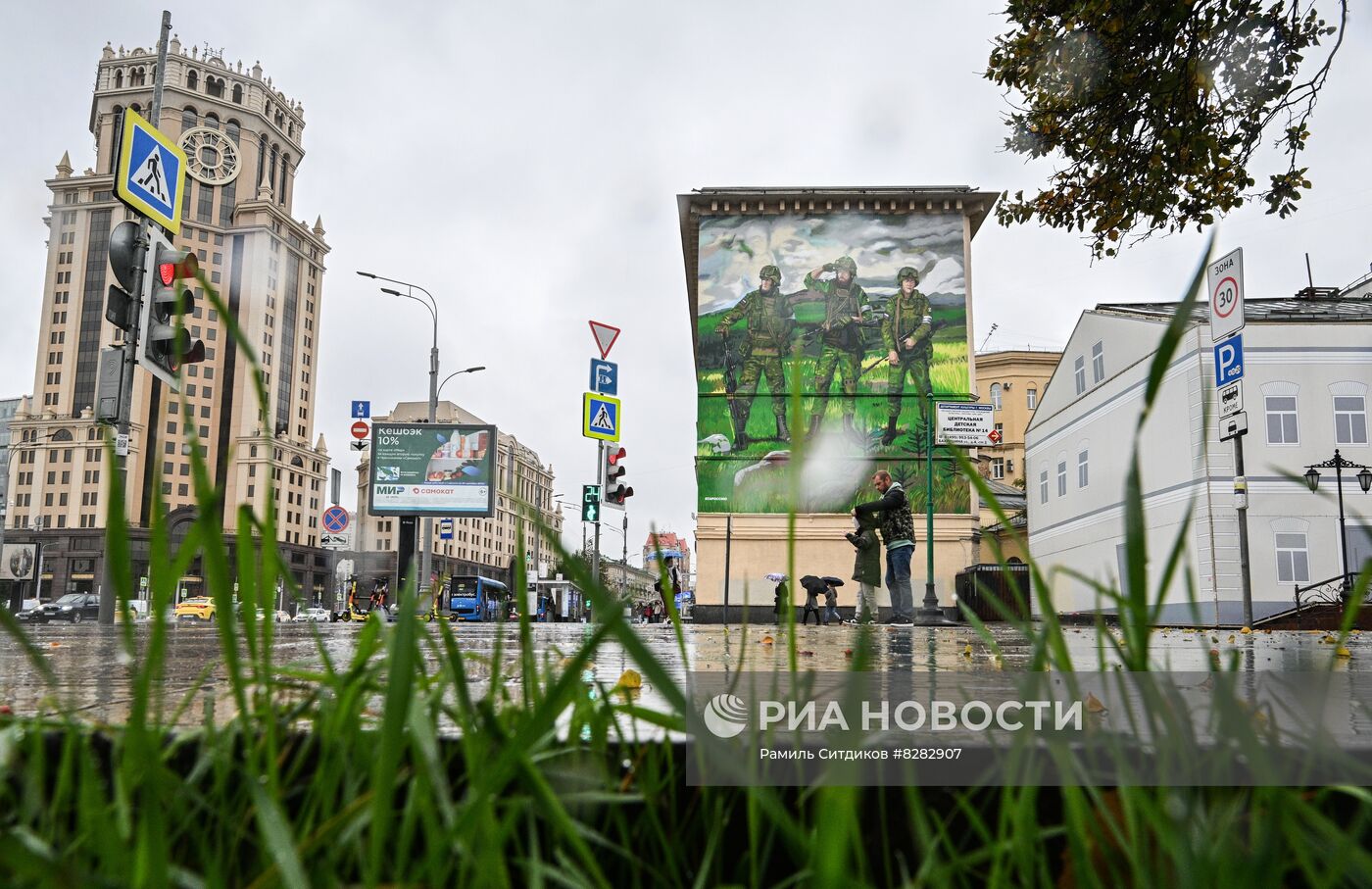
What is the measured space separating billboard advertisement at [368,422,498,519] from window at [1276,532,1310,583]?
22633 millimetres

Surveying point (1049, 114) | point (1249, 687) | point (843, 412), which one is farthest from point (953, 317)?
point (1249, 687)

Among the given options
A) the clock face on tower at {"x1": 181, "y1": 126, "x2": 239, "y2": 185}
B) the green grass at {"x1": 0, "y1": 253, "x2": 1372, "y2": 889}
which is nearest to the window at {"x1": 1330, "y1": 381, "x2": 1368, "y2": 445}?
the green grass at {"x1": 0, "y1": 253, "x2": 1372, "y2": 889}

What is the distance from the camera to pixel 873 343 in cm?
3225

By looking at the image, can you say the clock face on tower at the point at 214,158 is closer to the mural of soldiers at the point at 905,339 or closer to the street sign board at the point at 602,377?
the mural of soldiers at the point at 905,339

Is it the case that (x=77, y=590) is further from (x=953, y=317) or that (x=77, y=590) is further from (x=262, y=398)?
(x=262, y=398)

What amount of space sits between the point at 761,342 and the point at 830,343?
2.36 metres

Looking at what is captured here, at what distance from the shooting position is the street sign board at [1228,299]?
8.77m

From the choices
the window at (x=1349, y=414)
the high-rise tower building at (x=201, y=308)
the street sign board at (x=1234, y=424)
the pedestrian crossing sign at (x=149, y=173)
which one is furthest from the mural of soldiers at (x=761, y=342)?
the high-rise tower building at (x=201, y=308)

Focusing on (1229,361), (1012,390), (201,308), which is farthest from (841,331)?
(201,308)

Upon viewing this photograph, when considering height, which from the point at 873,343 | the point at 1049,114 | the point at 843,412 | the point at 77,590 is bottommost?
the point at 77,590

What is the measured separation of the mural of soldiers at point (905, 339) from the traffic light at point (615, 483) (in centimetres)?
1073

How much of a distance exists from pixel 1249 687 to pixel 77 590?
4187 inches

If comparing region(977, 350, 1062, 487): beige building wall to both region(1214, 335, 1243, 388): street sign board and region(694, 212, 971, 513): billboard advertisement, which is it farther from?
region(1214, 335, 1243, 388): street sign board

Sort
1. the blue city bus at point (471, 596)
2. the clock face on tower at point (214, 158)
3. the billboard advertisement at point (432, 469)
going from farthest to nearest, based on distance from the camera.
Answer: the clock face on tower at point (214, 158)
the blue city bus at point (471, 596)
the billboard advertisement at point (432, 469)
